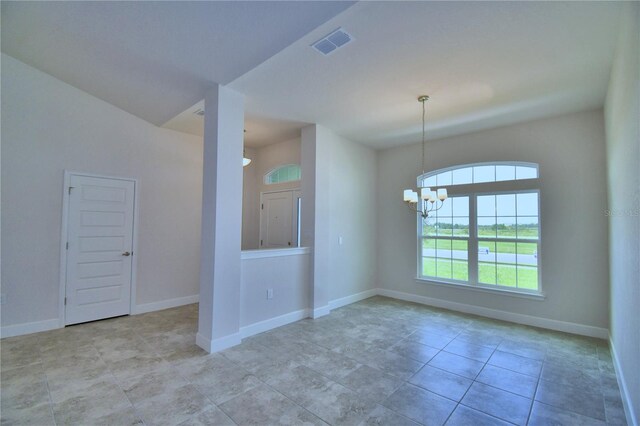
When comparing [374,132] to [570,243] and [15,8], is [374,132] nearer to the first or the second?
[570,243]

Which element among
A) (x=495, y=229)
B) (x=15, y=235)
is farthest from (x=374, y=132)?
(x=15, y=235)

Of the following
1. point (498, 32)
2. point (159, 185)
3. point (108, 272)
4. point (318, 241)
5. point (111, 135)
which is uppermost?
point (498, 32)

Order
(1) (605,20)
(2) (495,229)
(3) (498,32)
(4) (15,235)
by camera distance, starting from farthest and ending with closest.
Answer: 1. (2) (495,229)
2. (4) (15,235)
3. (3) (498,32)
4. (1) (605,20)

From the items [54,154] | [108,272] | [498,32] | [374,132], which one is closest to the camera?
[498,32]

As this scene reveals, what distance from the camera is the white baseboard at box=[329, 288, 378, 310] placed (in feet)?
16.1

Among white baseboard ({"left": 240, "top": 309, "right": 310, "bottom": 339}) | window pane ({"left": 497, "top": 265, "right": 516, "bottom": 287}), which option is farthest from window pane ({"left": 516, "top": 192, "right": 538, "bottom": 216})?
white baseboard ({"left": 240, "top": 309, "right": 310, "bottom": 339})

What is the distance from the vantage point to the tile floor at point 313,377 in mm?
2145

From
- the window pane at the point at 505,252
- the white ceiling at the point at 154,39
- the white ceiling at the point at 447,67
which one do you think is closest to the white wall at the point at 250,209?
the white ceiling at the point at 447,67

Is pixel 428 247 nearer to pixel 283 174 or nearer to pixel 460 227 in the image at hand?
pixel 460 227

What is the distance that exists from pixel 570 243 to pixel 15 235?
713cm

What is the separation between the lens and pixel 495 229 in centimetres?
454

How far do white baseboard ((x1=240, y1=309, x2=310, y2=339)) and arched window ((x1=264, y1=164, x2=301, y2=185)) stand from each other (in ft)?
8.21

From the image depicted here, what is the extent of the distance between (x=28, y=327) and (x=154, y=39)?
3824 millimetres

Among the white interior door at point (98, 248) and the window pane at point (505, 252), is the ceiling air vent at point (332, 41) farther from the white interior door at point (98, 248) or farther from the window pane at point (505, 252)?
the window pane at point (505, 252)
